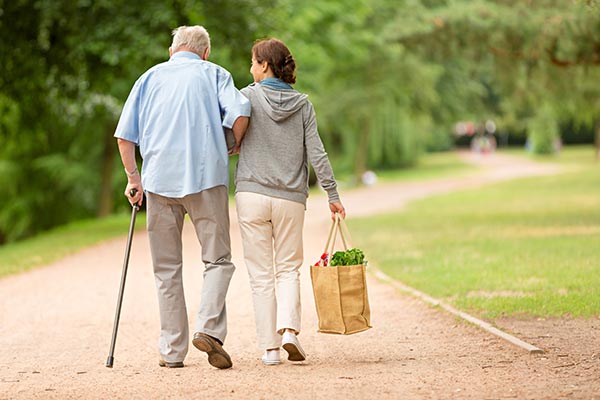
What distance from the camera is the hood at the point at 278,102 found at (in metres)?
6.68

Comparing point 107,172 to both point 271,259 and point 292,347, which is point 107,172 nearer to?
point 271,259

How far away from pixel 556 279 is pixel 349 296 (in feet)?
16.3

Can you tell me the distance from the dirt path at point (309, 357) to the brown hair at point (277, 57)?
5.74 feet

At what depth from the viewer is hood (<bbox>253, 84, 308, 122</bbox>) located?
6684mm

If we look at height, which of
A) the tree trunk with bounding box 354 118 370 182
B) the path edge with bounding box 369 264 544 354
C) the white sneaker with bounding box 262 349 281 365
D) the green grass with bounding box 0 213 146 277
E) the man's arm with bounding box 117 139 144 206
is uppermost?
the man's arm with bounding box 117 139 144 206

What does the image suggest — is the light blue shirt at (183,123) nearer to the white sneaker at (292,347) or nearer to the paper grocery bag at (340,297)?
the paper grocery bag at (340,297)

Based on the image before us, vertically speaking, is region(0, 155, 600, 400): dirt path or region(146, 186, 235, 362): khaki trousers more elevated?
region(146, 186, 235, 362): khaki trousers

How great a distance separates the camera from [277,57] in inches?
264

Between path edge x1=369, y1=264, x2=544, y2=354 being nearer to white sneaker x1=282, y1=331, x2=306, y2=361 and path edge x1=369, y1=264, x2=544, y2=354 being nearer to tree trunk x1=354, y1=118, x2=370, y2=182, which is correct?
white sneaker x1=282, y1=331, x2=306, y2=361

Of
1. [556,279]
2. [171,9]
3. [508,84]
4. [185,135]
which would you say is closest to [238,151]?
[185,135]

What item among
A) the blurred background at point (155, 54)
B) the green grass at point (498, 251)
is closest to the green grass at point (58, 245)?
the blurred background at point (155, 54)

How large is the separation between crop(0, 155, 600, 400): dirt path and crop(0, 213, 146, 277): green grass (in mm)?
3734

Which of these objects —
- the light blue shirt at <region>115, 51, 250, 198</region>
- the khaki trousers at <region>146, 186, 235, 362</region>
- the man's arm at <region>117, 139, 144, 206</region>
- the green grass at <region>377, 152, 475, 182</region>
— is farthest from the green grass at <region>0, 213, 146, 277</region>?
the green grass at <region>377, 152, 475, 182</region>

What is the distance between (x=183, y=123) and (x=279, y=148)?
0.59 meters
